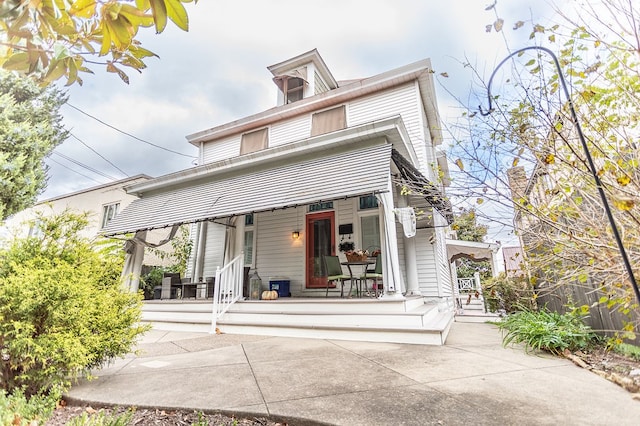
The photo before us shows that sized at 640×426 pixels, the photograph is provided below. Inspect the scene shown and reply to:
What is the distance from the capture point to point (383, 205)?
507 centimetres

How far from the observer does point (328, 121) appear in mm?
8922

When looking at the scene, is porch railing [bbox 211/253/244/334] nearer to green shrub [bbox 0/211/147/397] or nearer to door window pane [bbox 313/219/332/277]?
door window pane [bbox 313/219/332/277]

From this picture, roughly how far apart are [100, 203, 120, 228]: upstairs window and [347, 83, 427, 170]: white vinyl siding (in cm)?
1176

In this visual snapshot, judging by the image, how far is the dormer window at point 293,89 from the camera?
34.0 ft

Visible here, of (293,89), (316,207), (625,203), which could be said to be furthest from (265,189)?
(293,89)

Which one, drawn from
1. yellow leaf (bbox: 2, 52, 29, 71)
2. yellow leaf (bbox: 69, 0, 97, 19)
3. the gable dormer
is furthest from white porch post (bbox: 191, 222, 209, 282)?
yellow leaf (bbox: 69, 0, 97, 19)

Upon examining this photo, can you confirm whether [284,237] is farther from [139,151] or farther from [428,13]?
[139,151]

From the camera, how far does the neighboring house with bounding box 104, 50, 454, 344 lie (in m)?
4.90

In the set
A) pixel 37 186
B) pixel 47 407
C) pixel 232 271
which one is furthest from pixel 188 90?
pixel 47 407

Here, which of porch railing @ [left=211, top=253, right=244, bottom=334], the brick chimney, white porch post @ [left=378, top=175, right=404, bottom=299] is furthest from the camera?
porch railing @ [left=211, top=253, right=244, bottom=334]

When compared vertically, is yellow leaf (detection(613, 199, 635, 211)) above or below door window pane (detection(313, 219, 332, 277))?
below

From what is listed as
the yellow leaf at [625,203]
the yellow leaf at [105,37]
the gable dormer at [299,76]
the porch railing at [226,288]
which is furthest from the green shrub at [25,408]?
the gable dormer at [299,76]

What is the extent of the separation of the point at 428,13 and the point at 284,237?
6.27m

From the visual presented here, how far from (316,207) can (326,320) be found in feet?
12.4
